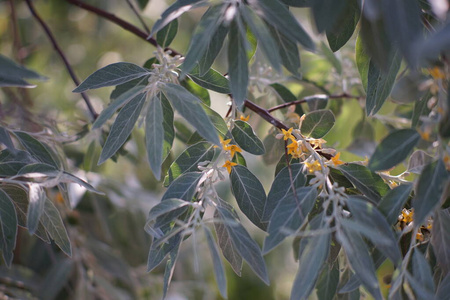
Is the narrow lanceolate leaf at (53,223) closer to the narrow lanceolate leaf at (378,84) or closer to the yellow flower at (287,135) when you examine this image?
the yellow flower at (287,135)

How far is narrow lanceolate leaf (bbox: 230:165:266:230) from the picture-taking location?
0.54 m

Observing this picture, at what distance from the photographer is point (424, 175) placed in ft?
1.35

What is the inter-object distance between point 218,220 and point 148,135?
3.9 inches

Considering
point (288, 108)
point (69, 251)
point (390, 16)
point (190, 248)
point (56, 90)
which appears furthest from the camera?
point (56, 90)

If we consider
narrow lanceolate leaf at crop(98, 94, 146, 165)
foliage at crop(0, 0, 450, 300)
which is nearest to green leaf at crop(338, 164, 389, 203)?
foliage at crop(0, 0, 450, 300)

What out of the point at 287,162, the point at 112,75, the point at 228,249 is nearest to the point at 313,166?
the point at 287,162

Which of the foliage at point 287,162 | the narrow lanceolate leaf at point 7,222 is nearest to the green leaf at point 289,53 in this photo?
the foliage at point 287,162

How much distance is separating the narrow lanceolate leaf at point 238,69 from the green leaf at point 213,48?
56 mm

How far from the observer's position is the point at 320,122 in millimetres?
601

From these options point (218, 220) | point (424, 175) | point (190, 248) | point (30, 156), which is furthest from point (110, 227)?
point (424, 175)

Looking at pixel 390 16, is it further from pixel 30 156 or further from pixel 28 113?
pixel 28 113

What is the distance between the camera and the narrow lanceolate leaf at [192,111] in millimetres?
427

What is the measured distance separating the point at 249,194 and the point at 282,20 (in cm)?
20

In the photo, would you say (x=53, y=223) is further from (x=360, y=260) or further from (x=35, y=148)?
(x=360, y=260)
